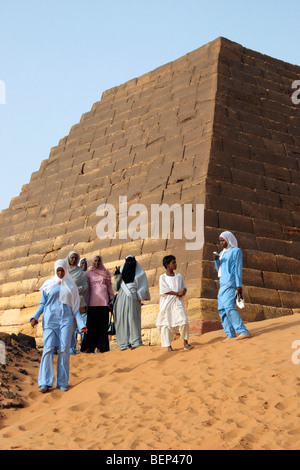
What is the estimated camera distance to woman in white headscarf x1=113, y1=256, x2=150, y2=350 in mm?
9898

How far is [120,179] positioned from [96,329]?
4.40 metres

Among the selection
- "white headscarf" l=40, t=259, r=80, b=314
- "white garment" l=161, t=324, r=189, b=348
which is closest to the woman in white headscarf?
"white garment" l=161, t=324, r=189, b=348

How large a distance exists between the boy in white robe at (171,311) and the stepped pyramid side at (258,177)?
1447 millimetres

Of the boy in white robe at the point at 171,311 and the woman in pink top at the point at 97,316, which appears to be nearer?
the boy in white robe at the point at 171,311

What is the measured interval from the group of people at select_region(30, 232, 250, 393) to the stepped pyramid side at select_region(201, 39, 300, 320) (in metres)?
1.32

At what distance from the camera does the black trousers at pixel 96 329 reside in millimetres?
10586

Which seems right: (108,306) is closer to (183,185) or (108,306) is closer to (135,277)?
(135,277)

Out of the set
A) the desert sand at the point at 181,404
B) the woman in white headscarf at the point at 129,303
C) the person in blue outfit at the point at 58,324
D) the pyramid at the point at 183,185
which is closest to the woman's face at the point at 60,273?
the person in blue outfit at the point at 58,324

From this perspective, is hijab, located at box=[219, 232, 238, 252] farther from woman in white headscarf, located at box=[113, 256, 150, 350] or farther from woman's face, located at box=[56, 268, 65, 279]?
woman's face, located at box=[56, 268, 65, 279]

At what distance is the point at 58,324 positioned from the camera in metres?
7.94

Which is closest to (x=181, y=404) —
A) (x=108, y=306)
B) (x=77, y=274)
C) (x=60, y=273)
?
(x=60, y=273)

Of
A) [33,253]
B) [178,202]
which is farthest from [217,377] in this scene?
[33,253]

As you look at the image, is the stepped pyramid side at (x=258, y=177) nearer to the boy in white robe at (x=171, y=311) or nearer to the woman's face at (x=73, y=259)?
the boy in white robe at (x=171, y=311)
